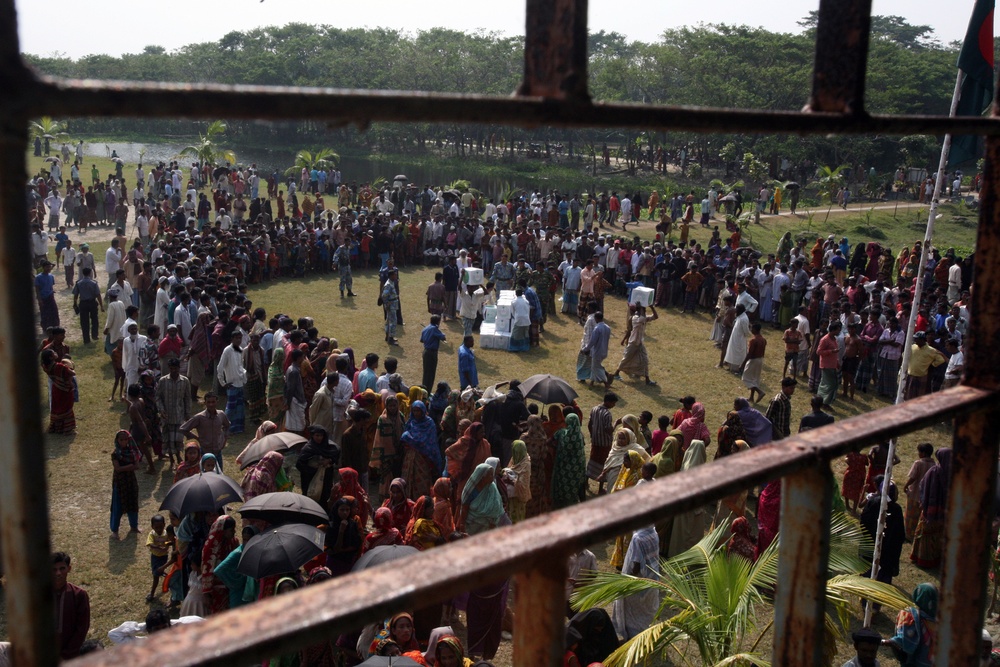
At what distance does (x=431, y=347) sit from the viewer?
11117 mm

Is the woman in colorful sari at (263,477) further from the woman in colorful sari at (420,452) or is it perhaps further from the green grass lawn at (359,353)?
the woman in colorful sari at (420,452)

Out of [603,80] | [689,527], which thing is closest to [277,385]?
[689,527]

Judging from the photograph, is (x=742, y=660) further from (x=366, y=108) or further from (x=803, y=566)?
(x=366, y=108)

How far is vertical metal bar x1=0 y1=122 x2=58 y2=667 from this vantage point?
0.95 meters

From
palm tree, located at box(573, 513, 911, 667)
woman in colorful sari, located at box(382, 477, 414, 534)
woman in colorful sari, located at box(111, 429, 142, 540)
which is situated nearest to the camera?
palm tree, located at box(573, 513, 911, 667)

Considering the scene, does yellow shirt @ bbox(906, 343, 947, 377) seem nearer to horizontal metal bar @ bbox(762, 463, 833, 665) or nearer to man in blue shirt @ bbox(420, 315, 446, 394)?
man in blue shirt @ bbox(420, 315, 446, 394)

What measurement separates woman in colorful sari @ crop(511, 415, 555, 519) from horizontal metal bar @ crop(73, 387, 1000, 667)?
591cm

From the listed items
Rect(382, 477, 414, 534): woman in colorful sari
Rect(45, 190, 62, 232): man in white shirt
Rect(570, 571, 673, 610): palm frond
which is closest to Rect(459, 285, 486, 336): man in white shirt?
Rect(382, 477, 414, 534): woman in colorful sari

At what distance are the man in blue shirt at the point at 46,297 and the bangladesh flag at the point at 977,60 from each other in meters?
11.0

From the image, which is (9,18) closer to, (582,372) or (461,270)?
(582,372)

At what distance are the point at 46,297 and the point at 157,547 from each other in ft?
23.1

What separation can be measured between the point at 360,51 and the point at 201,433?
122 ft

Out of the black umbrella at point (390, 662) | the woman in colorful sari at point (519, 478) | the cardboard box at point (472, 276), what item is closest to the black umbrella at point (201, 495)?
the woman in colorful sari at point (519, 478)

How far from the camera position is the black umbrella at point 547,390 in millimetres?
8914
